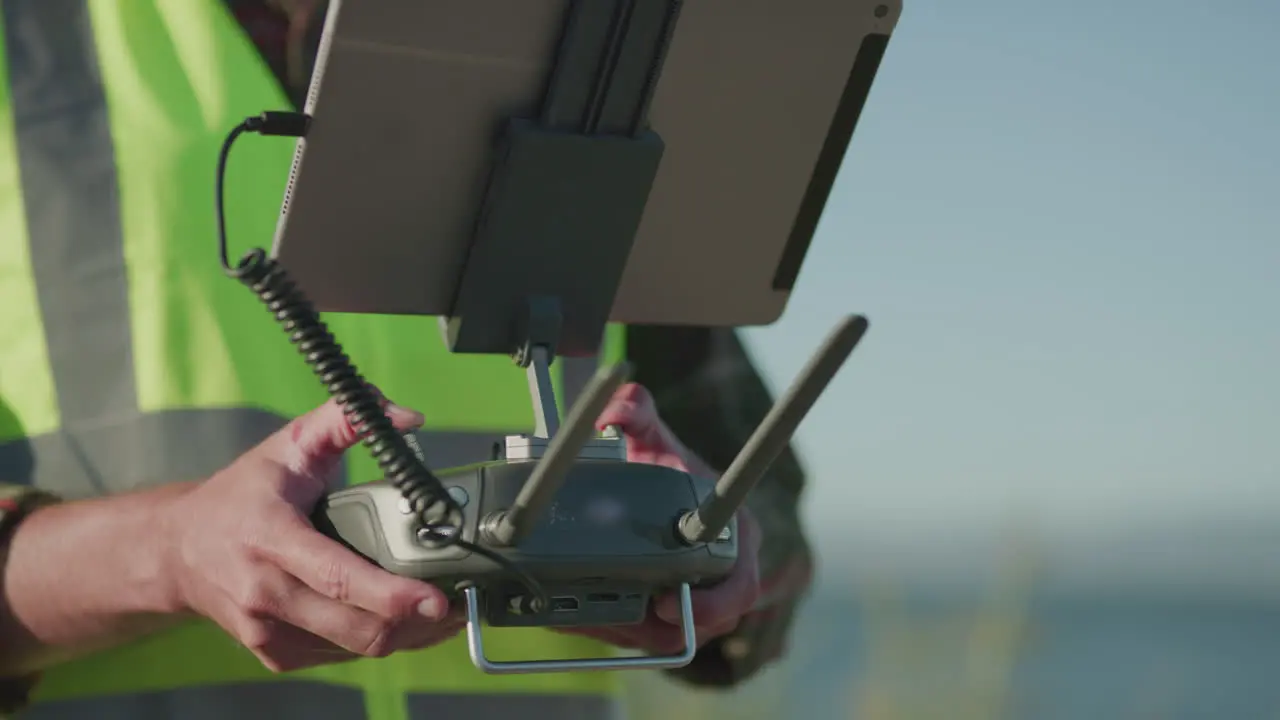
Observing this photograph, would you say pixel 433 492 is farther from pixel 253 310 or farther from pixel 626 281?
pixel 253 310

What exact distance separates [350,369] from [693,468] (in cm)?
41

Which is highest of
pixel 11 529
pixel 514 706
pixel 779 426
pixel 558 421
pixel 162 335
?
pixel 779 426

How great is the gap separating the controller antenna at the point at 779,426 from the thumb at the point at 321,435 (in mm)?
200

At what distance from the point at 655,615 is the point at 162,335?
2.38 feet

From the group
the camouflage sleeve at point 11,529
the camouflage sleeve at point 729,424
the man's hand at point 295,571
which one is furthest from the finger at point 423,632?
the camouflage sleeve at point 729,424

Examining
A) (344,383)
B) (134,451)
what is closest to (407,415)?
(344,383)

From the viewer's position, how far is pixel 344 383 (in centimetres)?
96

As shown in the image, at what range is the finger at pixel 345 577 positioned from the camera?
2.93 feet

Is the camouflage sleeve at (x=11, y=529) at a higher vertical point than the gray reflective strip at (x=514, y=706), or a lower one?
higher

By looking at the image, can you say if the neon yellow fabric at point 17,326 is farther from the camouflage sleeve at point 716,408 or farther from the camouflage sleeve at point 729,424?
the camouflage sleeve at point 729,424

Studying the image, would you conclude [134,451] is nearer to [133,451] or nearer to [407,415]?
[133,451]

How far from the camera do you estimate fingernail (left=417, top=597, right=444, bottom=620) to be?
890 millimetres

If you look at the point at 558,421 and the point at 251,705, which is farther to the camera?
the point at 251,705

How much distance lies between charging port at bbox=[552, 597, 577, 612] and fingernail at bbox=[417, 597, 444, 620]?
0.07 m
